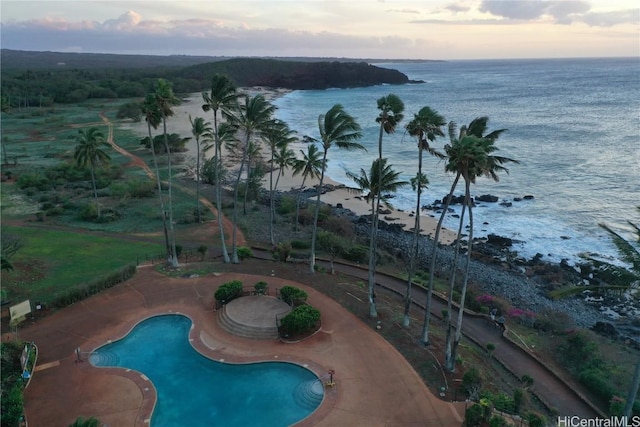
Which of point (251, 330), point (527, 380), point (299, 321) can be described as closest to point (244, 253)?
point (251, 330)

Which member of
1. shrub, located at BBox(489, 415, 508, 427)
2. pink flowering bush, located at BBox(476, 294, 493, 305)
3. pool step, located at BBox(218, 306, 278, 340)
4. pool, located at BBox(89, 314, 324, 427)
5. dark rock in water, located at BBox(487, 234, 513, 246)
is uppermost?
shrub, located at BBox(489, 415, 508, 427)

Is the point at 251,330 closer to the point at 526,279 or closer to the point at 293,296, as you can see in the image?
the point at 293,296

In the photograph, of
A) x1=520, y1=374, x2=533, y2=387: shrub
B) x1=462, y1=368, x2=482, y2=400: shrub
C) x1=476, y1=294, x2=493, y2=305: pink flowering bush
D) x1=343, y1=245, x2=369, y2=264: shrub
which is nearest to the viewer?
x1=462, y1=368, x2=482, y2=400: shrub

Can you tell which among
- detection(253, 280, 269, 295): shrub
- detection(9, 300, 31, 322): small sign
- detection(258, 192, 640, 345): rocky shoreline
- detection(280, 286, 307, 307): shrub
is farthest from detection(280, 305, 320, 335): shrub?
detection(258, 192, 640, 345): rocky shoreline

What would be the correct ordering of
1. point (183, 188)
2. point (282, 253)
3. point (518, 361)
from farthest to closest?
point (183, 188) → point (282, 253) → point (518, 361)

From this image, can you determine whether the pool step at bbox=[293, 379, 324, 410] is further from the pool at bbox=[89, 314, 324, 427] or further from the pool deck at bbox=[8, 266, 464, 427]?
the pool deck at bbox=[8, 266, 464, 427]

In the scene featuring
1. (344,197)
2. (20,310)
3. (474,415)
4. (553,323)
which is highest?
(474,415)

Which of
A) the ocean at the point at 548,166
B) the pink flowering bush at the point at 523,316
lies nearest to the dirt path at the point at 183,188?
the ocean at the point at 548,166
